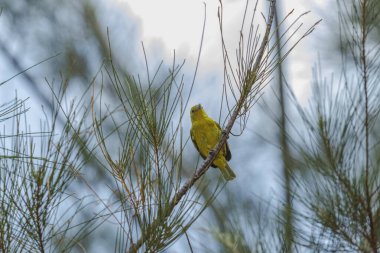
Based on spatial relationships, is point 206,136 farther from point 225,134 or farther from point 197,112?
point 225,134

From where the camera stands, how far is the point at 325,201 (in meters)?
1.62

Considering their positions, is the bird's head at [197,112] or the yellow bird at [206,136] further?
the bird's head at [197,112]

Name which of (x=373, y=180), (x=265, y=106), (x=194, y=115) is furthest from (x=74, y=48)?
(x=373, y=180)

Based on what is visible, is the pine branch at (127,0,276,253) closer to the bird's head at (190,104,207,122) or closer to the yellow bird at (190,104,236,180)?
the yellow bird at (190,104,236,180)

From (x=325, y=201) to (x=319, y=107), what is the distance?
258 mm

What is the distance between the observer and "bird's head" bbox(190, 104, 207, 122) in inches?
128

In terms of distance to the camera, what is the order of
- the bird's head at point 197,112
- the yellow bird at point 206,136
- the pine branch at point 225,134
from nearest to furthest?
the pine branch at point 225,134, the yellow bird at point 206,136, the bird's head at point 197,112

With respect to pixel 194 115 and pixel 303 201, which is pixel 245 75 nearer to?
pixel 303 201

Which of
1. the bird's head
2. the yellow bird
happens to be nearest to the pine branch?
the yellow bird

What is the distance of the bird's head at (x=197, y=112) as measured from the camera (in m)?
3.25

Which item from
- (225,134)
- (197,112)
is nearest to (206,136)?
(197,112)

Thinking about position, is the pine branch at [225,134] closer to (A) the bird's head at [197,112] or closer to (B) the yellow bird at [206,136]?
(B) the yellow bird at [206,136]

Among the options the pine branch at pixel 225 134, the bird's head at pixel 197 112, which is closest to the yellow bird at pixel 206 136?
the bird's head at pixel 197 112

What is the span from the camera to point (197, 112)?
3266 mm
